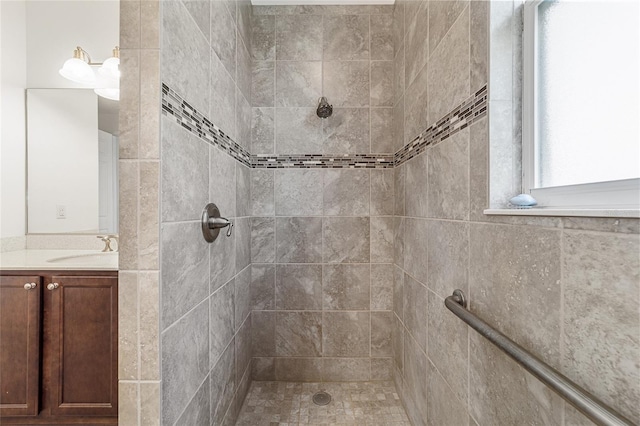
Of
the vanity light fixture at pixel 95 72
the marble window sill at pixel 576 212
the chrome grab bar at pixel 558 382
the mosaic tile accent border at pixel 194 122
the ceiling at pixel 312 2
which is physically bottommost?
the chrome grab bar at pixel 558 382

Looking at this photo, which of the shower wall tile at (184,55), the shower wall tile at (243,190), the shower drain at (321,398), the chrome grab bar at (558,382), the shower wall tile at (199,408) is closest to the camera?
the chrome grab bar at (558,382)


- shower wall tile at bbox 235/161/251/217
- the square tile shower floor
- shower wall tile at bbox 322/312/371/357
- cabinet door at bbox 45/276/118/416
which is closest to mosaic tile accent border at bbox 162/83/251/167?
shower wall tile at bbox 235/161/251/217

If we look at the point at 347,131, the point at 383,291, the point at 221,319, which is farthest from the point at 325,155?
the point at 221,319

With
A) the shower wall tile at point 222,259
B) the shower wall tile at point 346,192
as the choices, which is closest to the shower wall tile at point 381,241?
the shower wall tile at point 346,192

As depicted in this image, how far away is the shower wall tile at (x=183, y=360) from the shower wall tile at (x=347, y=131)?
1267 millimetres

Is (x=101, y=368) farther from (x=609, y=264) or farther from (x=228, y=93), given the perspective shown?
(x=609, y=264)

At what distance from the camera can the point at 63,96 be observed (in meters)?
1.56

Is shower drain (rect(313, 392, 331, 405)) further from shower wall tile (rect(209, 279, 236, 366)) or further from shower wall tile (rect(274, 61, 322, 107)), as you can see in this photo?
shower wall tile (rect(274, 61, 322, 107))

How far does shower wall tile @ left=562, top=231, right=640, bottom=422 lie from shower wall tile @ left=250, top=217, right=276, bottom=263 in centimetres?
154

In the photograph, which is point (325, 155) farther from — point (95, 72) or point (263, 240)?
point (95, 72)

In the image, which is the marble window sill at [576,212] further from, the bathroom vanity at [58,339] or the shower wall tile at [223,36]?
the bathroom vanity at [58,339]

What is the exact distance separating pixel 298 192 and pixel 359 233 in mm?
511

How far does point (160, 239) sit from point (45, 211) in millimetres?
1352

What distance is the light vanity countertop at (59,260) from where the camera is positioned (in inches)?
43.7
